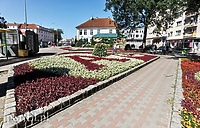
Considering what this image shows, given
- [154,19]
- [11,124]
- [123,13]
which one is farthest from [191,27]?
[11,124]

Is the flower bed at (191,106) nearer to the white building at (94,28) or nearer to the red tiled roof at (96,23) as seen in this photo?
the white building at (94,28)

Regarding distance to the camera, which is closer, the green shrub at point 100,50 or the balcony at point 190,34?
the green shrub at point 100,50

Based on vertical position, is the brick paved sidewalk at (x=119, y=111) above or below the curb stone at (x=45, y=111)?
below

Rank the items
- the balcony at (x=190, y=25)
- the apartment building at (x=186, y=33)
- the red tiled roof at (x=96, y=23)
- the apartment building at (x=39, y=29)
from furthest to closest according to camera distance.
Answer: the apartment building at (x=39, y=29), the red tiled roof at (x=96, y=23), the balcony at (x=190, y=25), the apartment building at (x=186, y=33)

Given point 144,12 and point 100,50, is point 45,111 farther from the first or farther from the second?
point 144,12

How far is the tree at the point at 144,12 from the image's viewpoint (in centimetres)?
1998

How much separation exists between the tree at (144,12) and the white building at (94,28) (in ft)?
82.3

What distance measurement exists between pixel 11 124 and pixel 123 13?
964 inches

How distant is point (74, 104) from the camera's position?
4035 mm

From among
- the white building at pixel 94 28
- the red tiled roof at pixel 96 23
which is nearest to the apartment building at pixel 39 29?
the white building at pixel 94 28

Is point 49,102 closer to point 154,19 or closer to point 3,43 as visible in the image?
point 3,43

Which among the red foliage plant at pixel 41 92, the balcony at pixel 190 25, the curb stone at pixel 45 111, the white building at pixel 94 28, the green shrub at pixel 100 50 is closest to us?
the curb stone at pixel 45 111

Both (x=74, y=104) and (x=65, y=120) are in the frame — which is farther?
(x=74, y=104)

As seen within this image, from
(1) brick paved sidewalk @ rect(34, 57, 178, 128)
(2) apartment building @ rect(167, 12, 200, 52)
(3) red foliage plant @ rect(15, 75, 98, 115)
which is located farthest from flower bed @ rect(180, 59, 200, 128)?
(2) apartment building @ rect(167, 12, 200, 52)
